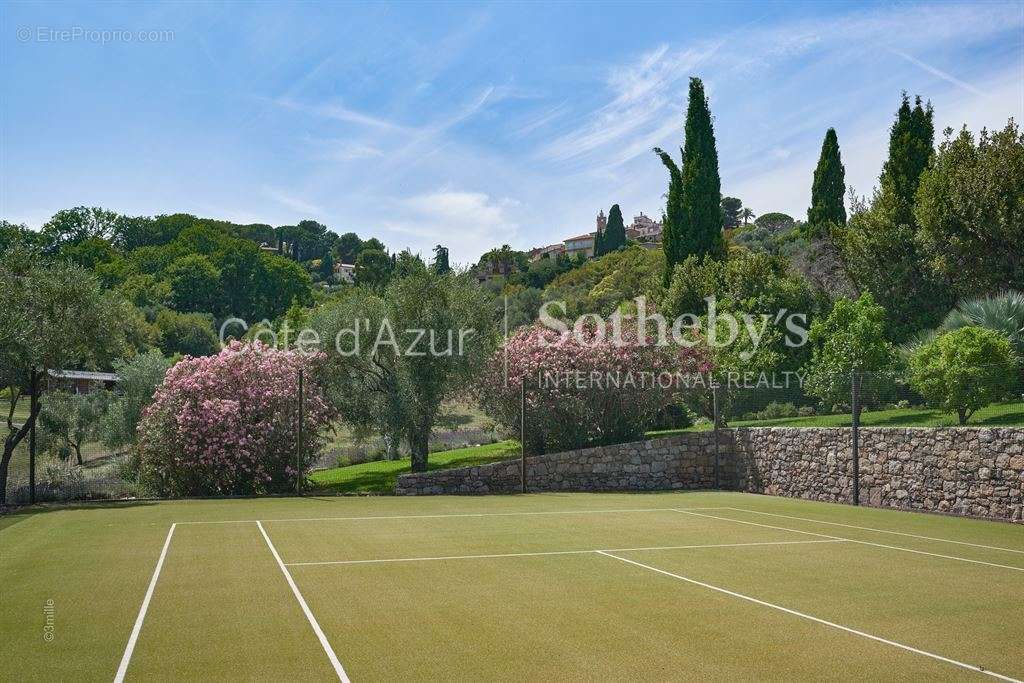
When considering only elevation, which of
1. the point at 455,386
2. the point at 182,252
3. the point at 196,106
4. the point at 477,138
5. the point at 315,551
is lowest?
the point at 315,551

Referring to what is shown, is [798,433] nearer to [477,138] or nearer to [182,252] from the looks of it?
[477,138]

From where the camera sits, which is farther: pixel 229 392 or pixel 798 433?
pixel 229 392

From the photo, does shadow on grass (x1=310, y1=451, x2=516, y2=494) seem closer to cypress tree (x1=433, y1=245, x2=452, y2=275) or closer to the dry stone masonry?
the dry stone masonry

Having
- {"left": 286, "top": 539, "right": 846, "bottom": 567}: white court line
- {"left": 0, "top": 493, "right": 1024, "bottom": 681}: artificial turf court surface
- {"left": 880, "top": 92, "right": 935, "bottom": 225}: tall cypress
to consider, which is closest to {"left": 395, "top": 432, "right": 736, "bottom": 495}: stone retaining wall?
{"left": 0, "top": 493, "right": 1024, "bottom": 681}: artificial turf court surface

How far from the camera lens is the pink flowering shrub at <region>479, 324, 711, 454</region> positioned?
23.5m

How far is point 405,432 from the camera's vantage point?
76.9 feet

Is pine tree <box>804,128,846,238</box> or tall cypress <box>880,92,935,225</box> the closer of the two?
tall cypress <box>880,92,935,225</box>

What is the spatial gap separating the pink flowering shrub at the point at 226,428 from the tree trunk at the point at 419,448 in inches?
100

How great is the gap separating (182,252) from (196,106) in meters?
90.5

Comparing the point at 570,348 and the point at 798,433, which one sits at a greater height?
the point at 570,348

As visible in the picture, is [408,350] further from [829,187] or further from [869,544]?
[829,187]

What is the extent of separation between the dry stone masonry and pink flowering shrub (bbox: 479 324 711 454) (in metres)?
2.15

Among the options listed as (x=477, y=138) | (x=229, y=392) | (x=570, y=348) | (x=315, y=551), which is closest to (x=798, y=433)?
(x=570, y=348)

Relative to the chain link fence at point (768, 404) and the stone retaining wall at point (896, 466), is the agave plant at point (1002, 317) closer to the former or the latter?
the chain link fence at point (768, 404)
